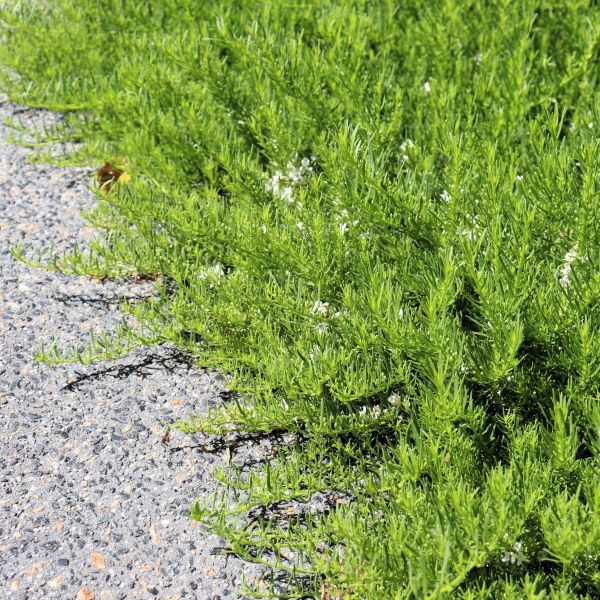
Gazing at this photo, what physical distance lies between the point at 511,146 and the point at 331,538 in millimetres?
1809

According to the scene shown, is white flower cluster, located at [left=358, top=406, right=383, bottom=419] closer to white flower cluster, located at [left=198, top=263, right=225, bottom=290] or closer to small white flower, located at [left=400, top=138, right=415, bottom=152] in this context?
white flower cluster, located at [left=198, top=263, right=225, bottom=290]

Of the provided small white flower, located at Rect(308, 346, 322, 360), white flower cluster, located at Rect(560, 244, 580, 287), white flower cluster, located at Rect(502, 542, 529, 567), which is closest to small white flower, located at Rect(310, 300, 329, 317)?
→ small white flower, located at Rect(308, 346, 322, 360)

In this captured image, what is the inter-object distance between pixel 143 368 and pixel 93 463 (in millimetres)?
484

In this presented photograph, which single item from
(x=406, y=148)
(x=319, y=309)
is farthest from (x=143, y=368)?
(x=406, y=148)

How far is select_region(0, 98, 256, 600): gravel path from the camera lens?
108 inches

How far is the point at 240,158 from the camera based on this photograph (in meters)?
3.58

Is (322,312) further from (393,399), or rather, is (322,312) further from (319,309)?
(393,399)

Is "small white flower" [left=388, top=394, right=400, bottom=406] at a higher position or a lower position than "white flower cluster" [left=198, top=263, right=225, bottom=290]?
lower

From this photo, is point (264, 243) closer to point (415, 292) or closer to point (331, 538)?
point (415, 292)

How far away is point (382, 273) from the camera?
2814 millimetres

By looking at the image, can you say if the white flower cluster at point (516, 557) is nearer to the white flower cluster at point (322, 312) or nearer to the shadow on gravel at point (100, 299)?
the white flower cluster at point (322, 312)

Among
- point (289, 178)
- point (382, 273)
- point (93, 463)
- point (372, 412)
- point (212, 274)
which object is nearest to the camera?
point (382, 273)

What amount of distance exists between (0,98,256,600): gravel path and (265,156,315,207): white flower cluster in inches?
26.3

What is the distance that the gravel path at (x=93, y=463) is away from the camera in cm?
274
